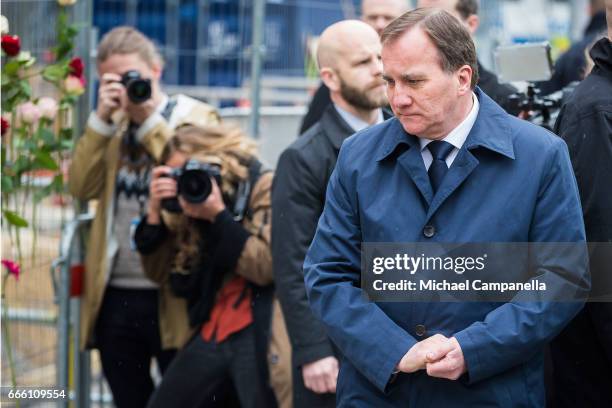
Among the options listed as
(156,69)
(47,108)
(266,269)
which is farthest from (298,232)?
(156,69)

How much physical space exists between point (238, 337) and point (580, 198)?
168 cm

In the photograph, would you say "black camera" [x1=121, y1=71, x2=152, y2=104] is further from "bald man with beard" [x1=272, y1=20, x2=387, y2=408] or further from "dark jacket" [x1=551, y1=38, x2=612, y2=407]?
"dark jacket" [x1=551, y1=38, x2=612, y2=407]

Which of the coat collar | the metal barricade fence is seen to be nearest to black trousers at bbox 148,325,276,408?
the metal barricade fence

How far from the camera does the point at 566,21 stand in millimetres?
14141

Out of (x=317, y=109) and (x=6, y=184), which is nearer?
(x=6, y=184)

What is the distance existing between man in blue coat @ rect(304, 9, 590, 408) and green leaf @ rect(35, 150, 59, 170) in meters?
1.78

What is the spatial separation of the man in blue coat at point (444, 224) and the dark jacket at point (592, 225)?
19 cm

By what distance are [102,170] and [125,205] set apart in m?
0.20

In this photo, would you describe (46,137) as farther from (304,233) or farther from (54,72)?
(304,233)

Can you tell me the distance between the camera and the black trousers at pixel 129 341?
4582mm

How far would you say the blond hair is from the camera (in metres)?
4.73

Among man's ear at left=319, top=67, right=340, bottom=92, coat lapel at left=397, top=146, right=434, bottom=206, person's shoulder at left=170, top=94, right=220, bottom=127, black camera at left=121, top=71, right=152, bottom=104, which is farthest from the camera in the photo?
person's shoulder at left=170, top=94, right=220, bottom=127

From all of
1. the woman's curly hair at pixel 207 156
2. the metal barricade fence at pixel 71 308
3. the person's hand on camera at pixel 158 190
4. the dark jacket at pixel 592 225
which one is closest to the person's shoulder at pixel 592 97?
the dark jacket at pixel 592 225

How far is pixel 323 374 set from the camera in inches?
142
